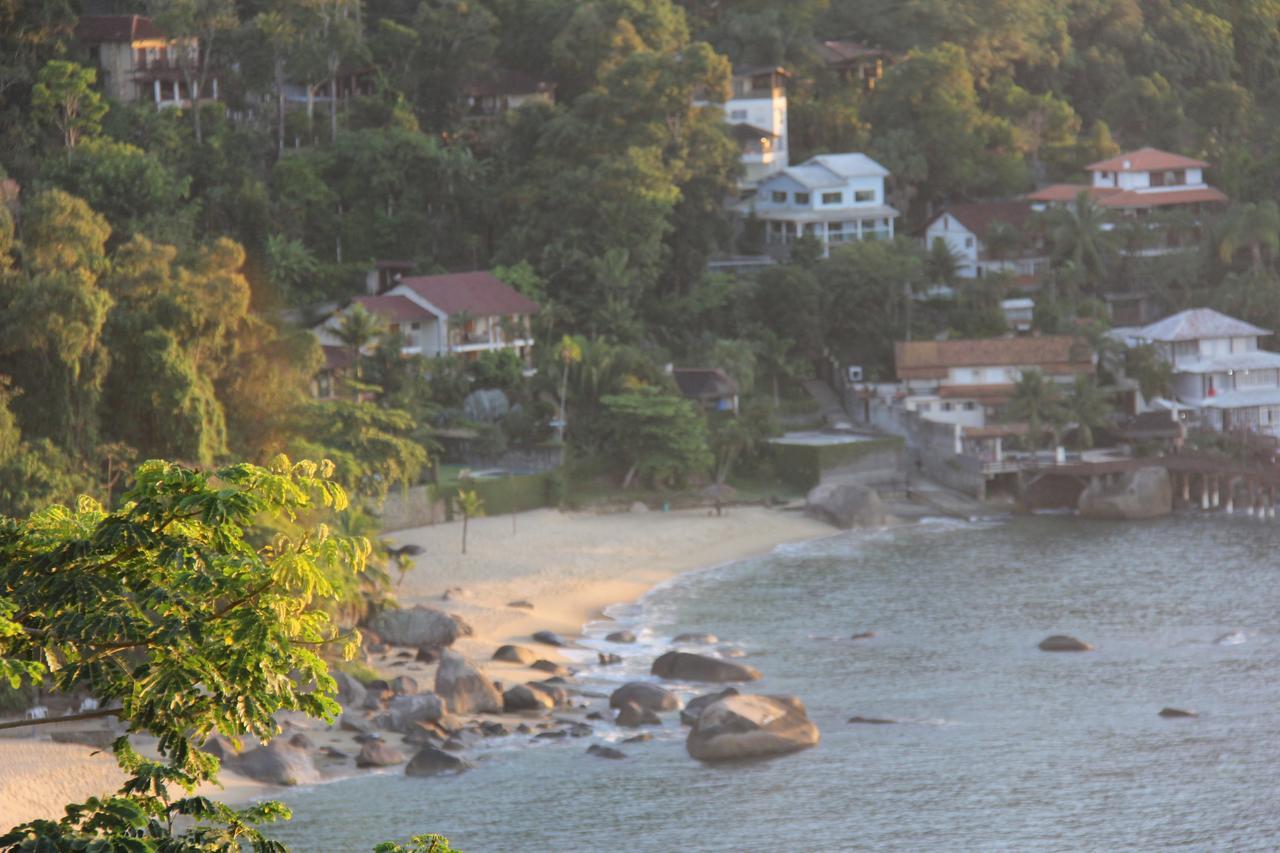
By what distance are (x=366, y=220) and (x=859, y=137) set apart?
2184 centimetres

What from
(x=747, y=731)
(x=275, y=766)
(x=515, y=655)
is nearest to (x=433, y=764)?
(x=275, y=766)

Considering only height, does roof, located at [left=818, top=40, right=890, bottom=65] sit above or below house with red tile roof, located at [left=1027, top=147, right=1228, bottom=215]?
above

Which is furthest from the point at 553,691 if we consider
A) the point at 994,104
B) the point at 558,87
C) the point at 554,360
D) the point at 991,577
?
the point at 994,104

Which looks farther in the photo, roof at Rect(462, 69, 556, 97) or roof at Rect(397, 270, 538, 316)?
roof at Rect(462, 69, 556, 97)

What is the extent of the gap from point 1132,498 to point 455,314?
21.5m

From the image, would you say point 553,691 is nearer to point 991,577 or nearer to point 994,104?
point 991,577

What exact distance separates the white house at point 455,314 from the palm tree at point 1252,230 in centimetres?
2664

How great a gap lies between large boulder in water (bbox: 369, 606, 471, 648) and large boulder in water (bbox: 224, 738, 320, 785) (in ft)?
29.5

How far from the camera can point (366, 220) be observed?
220 feet

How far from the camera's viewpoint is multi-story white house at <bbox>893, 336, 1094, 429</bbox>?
60.5m

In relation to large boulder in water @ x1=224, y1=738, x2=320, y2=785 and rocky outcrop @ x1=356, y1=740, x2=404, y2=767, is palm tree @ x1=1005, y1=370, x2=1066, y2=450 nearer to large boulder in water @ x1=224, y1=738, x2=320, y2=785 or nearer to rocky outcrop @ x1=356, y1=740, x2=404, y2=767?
rocky outcrop @ x1=356, y1=740, x2=404, y2=767

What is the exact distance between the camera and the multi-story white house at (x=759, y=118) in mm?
74625

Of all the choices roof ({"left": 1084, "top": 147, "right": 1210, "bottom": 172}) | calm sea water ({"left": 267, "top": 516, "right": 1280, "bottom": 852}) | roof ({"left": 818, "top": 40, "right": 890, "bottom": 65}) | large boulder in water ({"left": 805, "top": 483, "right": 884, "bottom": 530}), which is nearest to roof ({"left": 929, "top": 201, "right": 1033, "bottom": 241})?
roof ({"left": 1084, "top": 147, "right": 1210, "bottom": 172})

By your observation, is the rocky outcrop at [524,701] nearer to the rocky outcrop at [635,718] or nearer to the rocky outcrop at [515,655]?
the rocky outcrop at [635,718]
